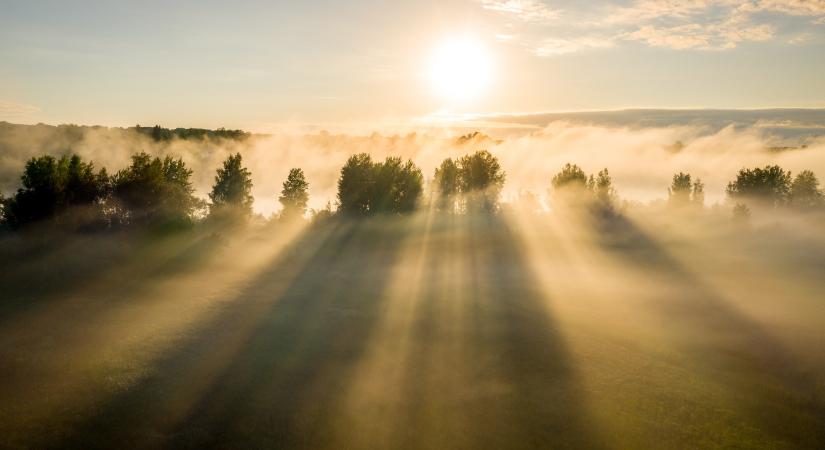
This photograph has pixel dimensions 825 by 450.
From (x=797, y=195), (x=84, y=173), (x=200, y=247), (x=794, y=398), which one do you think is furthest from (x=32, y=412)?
(x=797, y=195)

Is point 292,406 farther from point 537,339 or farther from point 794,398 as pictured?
point 794,398

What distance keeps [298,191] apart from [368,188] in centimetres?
1364

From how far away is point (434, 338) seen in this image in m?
42.8

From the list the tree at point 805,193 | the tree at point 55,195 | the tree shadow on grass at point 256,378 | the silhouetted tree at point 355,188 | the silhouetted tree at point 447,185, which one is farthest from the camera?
the tree at point 805,193

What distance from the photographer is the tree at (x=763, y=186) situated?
373ft

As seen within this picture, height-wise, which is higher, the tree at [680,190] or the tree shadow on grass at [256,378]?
the tree at [680,190]

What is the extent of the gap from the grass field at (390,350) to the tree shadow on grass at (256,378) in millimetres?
151

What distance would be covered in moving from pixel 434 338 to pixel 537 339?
9.03 meters

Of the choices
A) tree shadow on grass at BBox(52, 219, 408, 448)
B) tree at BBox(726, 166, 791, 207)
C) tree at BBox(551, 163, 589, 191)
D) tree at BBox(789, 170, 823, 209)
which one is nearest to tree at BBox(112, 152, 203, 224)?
tree shadow on grass at BBox(52, 219, 408, 448)

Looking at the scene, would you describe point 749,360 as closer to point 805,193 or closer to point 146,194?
point 146,194

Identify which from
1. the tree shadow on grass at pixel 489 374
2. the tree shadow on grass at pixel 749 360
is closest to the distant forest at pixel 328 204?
the tree shadow on grass at pixel 489 374

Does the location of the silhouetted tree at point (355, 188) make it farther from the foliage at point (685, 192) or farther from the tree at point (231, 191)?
the foliage at point (685, 192)

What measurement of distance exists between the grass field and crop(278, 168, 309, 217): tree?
14.2m

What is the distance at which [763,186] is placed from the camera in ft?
373
